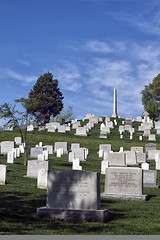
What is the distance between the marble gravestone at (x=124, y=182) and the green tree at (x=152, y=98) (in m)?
64.6

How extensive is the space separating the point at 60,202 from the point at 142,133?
153 feet

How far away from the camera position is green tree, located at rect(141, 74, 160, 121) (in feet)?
260

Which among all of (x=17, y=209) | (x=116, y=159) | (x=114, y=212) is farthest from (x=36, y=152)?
(x=114, y=212)

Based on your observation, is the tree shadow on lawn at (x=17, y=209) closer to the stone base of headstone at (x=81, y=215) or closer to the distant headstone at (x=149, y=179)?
the stone base of headstone at (x=81, y=215)

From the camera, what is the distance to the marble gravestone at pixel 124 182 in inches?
612

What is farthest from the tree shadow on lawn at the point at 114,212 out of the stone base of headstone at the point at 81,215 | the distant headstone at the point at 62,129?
the distant headstone at the point at 62,129

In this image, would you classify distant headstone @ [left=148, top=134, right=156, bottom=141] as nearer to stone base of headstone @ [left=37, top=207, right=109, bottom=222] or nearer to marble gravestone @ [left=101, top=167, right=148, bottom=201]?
marble gravestone @ [left=101, top=167, right=148, bottom=201]

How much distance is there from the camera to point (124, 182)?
51.3 ft

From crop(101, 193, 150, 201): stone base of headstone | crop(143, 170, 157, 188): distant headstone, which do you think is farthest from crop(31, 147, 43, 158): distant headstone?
crop(101, 193, 150, 201): stone base of headstone

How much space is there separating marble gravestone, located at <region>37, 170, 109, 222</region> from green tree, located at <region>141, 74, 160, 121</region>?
229 ft

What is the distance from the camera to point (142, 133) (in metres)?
56.4

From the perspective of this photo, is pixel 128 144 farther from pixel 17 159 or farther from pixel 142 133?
pixel 17 159

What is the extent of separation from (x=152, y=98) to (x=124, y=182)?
70.5 metres

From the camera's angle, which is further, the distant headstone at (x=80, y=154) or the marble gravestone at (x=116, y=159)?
the distant headstone at (x=80, y=154)
